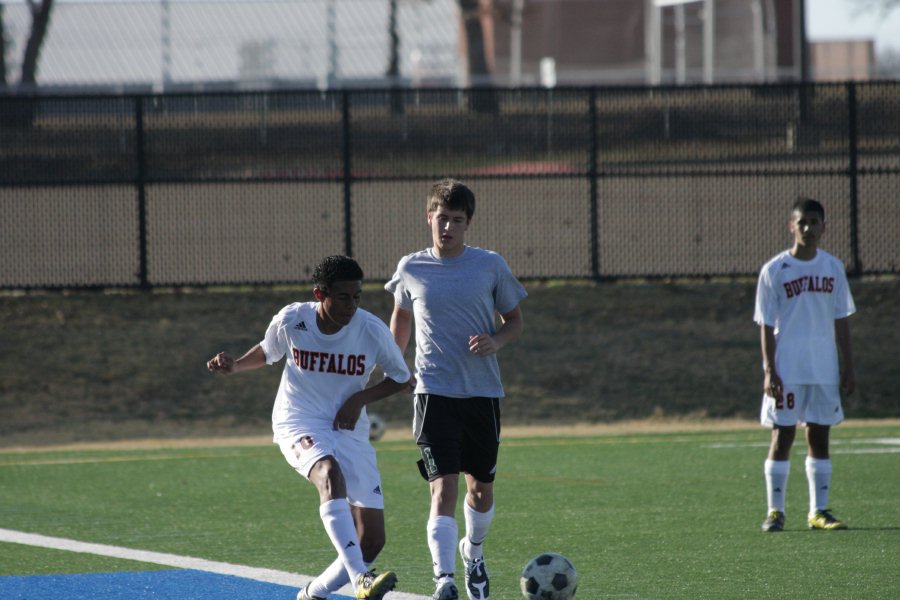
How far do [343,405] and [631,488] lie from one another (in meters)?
4.76

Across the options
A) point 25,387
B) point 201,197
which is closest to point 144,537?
point 25,387

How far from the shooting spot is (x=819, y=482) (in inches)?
348

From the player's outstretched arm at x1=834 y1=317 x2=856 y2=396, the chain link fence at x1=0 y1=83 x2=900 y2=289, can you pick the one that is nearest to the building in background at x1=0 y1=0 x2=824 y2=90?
the chain link fence at x1=0 y1=83 x2=900 y2=289

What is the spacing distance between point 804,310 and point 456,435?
319cm

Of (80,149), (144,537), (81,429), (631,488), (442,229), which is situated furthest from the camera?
(80,149)

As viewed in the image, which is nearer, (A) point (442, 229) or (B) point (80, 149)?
(A) point (442, 229)

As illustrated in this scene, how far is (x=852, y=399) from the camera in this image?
1689 centimetres

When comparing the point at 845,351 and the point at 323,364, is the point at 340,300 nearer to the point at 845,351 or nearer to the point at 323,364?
the point at 323,364

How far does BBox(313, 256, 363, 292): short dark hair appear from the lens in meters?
6.41

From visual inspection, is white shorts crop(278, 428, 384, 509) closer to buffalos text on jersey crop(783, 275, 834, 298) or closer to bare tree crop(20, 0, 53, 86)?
buffalos text on jersey crop(783, 275, 834, 298)

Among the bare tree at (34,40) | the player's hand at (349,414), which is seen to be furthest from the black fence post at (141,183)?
the player's hand at (349,414)

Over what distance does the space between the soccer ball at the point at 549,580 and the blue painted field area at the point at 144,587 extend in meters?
1.05

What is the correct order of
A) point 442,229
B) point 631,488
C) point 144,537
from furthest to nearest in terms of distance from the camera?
point 631,488, point 144,537, point 442,229

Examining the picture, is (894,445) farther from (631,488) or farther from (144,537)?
(144,537)
